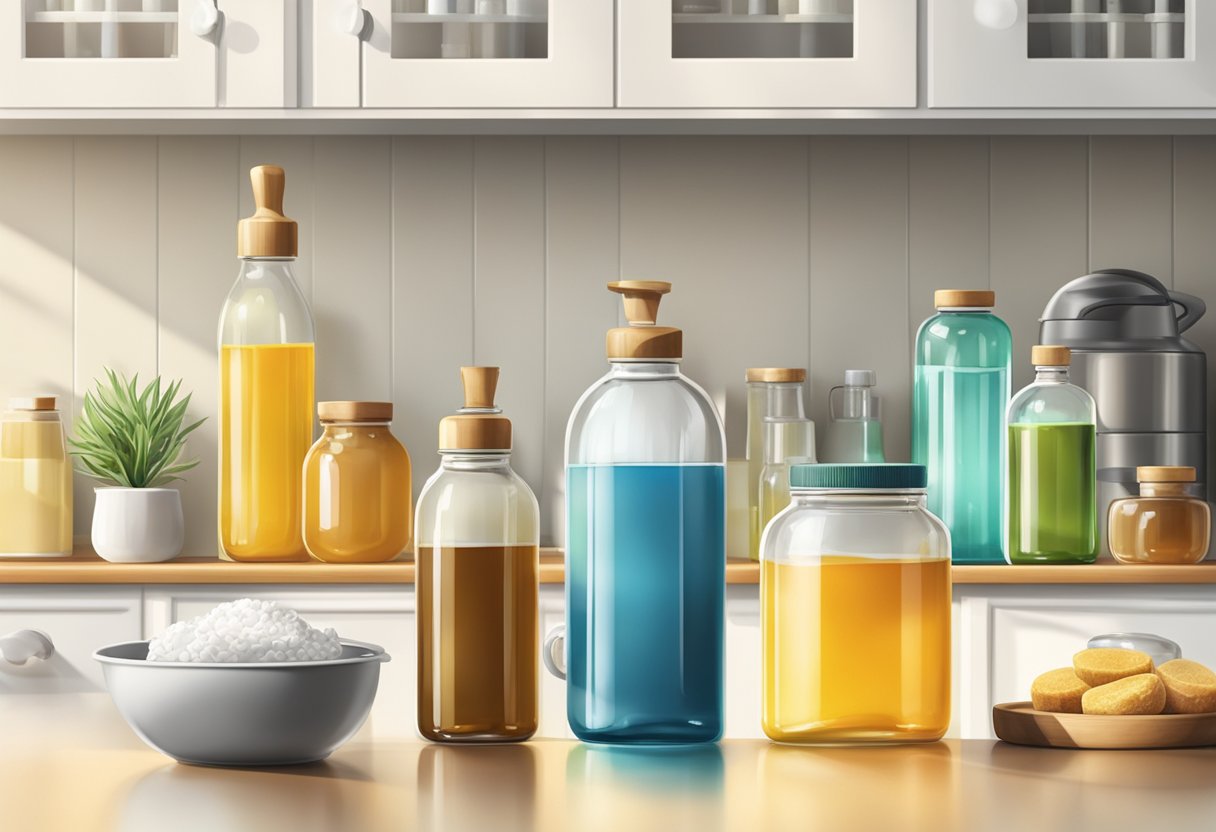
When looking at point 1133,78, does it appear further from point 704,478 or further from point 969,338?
point 704,478

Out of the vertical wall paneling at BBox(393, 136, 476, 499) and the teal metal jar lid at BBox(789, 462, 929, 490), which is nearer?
the teal metal jar lid at BBox(789, 462, 929, 490)

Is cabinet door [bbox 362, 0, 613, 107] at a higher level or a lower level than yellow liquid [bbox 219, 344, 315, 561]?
higher

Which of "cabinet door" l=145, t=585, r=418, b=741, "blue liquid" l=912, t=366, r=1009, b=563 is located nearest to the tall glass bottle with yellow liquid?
"cabinet door" l=145, t=585, r=418, b=741

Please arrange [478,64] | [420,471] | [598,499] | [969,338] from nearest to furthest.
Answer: [598,499] → [478,64] → [969,338] → [420,471]

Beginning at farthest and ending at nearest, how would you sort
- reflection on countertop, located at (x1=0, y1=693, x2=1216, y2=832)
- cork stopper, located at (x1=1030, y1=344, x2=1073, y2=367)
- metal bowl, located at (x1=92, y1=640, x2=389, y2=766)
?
cork stopper, located at (x1=1030, y1=344, x2=1073, y2=367)
metal bowl, located at (x1=92, y1=640, x2=389, y2=766)
reflection on countertop, located at (x1=0, y1=693, x2=1216, y2=832)

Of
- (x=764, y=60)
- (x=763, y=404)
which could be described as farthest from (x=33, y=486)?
(x=764, y=60)

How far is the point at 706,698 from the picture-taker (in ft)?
2.48

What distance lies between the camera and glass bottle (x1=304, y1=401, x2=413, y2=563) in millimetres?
1954

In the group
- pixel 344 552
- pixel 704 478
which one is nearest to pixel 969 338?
pixel 344 552

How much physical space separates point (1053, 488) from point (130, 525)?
1.38 meters

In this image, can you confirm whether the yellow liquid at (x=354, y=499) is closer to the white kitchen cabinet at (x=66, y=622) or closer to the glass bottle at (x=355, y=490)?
the glass bottle at (x=355, y=490)

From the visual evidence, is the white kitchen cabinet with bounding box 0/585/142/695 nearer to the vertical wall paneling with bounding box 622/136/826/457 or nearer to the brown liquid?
the vertical wall paneling with bounding box 622/136/826/457

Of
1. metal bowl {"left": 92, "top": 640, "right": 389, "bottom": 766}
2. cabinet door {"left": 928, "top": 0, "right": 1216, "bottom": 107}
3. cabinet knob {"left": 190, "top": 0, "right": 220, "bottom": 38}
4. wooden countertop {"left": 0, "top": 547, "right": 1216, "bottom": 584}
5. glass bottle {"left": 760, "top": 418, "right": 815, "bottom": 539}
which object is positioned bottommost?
wooden countertop {"left": 0, "top": 547, "right": 1216, "bottom": 584}

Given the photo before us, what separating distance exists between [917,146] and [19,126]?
4.90ft
